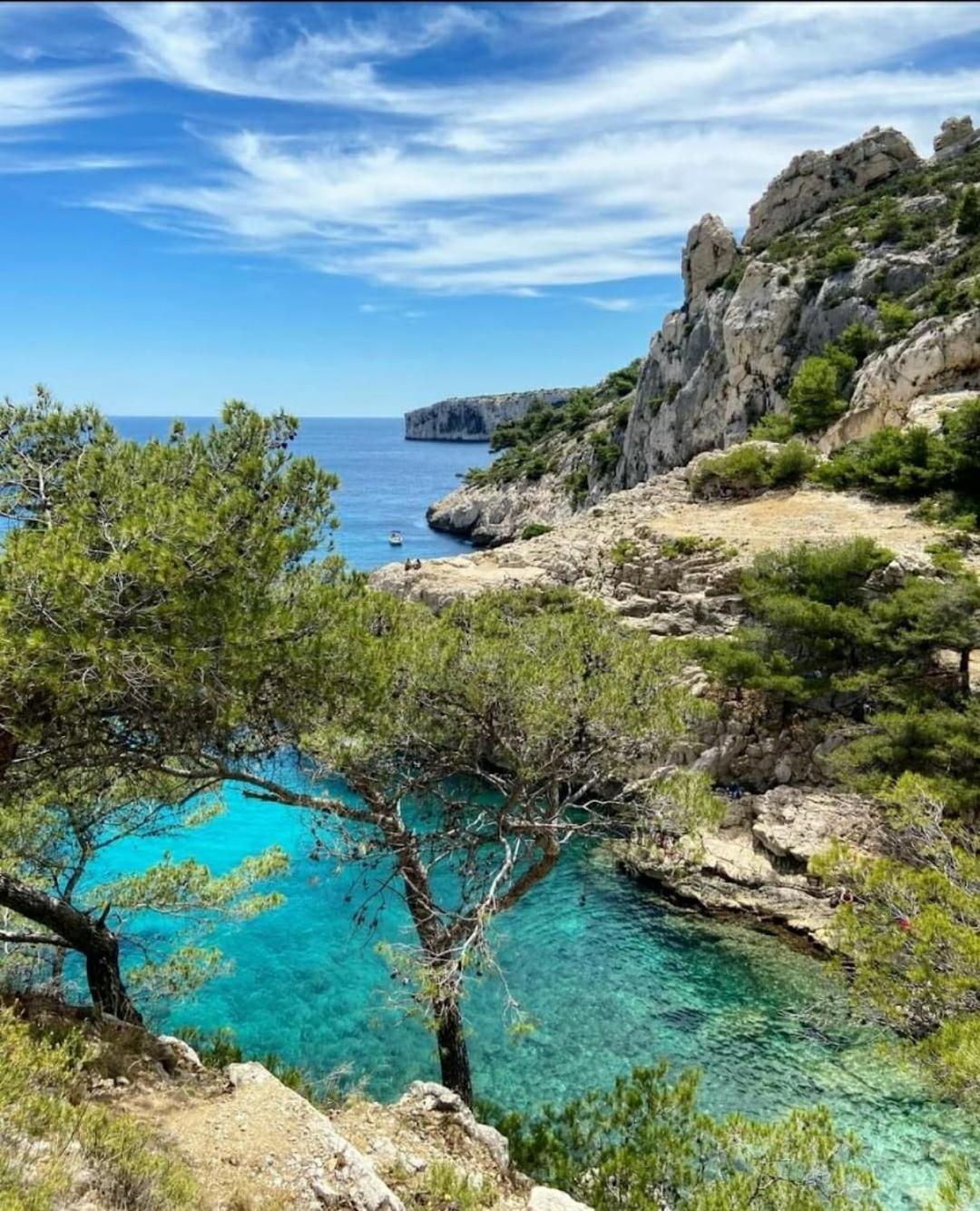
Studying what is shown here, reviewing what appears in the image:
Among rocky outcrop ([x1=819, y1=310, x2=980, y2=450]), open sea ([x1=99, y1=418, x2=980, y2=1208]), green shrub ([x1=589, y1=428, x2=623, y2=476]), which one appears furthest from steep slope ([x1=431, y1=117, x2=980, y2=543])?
open sea ([x1=99, y1=418, x2=980, y2=1208])

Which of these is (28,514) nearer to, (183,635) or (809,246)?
(183,635)

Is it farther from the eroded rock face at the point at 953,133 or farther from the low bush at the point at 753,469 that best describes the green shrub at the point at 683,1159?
the eroded rock face at the point at 953,133

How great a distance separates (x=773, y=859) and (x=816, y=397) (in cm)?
2240

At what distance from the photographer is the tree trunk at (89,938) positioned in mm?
6750

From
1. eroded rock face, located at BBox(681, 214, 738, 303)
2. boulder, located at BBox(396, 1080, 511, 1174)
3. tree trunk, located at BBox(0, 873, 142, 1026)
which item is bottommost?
boulder, located at BBox(396, 1080, 511, 1174)

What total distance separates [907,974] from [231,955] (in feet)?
36.9

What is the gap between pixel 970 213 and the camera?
3362 centimetres

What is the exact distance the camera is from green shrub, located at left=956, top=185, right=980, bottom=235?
33406 mm

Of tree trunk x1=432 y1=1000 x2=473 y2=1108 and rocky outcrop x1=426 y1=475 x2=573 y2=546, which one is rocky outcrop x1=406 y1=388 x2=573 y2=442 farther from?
tree trunk x1=432 y1=1000 x2=473 y2=1108

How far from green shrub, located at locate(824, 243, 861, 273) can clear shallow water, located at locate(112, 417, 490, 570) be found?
1074 inches

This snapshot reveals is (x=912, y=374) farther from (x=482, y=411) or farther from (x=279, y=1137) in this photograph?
(x=482, y=411)

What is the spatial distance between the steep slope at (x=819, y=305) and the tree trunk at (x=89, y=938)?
94.2 feet

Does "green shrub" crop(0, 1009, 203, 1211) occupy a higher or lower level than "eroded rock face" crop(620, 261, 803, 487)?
lower

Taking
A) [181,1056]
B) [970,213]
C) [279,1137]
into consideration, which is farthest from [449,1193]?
[970,213]
